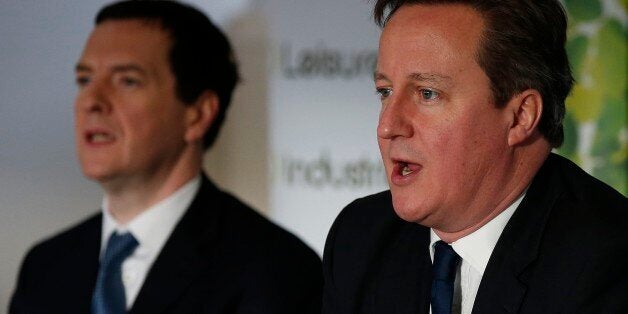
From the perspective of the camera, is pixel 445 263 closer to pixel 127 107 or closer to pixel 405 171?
pixel 405 171

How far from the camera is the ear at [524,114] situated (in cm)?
188

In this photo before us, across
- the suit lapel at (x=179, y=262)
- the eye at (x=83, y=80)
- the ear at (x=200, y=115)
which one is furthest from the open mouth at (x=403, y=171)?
the eye at (x=83, y=80)

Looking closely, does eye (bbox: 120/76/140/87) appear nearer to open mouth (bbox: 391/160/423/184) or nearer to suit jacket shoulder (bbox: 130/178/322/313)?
suit jacket shoulder (bbox: 130/178/322/313)

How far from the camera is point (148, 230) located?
2867 millimetres

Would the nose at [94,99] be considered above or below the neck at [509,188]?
below

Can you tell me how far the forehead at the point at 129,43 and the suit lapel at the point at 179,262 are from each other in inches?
19.3

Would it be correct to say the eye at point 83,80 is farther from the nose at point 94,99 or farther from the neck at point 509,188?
the neck at point 509,188

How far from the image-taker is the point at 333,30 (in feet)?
10.8

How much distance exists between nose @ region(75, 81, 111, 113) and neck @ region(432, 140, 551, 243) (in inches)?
51.2

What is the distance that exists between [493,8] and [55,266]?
1.70 m

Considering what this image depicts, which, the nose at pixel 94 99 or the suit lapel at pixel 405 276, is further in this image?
the nose at pixel 94 99

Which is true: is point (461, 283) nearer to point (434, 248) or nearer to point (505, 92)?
point (434, 248)

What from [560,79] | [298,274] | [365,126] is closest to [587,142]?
[365,126]

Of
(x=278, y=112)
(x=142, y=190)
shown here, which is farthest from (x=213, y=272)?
(x=278, y=112)
